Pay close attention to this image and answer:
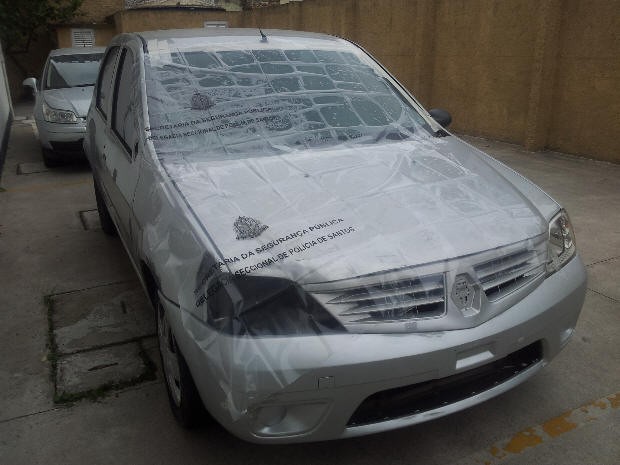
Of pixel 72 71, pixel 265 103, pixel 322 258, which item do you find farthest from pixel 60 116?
pixel 322 258

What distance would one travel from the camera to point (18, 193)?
6.82 metres

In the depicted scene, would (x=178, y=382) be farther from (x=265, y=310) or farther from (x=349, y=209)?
(x=349, y=209)

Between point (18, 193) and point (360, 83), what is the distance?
16.7 ft

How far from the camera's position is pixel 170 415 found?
8.84ft

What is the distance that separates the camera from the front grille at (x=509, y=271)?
2.16 metres

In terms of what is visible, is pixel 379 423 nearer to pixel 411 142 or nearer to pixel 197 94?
pixel 411 142

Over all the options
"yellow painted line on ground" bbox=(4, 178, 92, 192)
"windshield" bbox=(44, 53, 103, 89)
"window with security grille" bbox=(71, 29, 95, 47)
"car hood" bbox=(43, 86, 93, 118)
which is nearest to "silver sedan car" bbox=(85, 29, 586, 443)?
"yellow painted line on ground" bbox=(4, 178, 92, 192)

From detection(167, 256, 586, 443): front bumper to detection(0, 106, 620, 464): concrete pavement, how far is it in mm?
434

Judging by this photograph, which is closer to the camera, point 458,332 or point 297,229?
point 458,332

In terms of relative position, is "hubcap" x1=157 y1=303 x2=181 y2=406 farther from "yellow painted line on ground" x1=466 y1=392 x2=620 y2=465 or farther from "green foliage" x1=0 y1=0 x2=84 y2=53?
"green foliage" x1=0 y1=0 x2=84 y2=53

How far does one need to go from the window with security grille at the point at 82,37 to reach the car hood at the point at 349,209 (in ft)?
63.2

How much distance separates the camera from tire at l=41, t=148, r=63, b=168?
7.81m

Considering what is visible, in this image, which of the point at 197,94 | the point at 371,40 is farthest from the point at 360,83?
the point at 371,40

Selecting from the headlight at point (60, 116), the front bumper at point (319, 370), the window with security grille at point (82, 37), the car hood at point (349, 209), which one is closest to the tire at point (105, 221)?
the car hood at point (349, 209)
